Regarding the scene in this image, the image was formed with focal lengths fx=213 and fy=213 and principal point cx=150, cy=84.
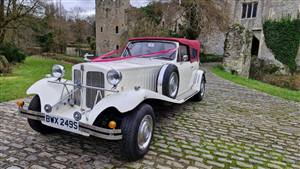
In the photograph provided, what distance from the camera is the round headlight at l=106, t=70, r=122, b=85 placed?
286 centimetres

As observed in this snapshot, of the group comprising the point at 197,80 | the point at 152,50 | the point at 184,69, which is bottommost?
the point at 197,80

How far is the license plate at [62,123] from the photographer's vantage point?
2.82 meters

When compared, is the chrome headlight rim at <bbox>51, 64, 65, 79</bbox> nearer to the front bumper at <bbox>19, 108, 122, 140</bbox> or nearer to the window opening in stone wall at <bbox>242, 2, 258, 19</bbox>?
the front bumper at <bbox>19, 108, 122, 140</bbox>

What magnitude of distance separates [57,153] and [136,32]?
615 inches

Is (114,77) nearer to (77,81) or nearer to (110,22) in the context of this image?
(77,81)

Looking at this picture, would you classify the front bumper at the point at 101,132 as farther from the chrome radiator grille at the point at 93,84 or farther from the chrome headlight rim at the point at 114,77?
the chrome headlight rim at the point at 114,77

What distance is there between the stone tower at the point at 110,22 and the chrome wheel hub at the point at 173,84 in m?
25.7

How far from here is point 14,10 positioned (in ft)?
47.1

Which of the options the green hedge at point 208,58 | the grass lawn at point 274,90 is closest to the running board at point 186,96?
the grass lawn at point 274,90

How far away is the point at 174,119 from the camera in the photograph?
475cm

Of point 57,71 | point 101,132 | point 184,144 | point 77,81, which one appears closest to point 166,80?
point 184,144

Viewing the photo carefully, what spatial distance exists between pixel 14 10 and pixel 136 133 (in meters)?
15.7

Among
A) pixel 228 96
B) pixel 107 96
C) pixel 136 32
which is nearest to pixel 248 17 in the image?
pixel 136 32

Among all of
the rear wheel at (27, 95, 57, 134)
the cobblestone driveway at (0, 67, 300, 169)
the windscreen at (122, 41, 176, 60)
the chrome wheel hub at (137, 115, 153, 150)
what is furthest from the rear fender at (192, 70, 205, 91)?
the rear wheel at (27, 95, 57, 134)
